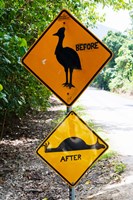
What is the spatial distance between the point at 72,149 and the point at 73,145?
49 mm

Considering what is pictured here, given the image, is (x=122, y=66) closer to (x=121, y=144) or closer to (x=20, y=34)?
(x=121, y=144)

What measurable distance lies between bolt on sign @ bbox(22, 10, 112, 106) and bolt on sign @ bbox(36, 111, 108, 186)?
0.98 ft

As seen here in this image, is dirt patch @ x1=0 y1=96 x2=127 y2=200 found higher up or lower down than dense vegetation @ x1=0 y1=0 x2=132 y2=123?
lower down

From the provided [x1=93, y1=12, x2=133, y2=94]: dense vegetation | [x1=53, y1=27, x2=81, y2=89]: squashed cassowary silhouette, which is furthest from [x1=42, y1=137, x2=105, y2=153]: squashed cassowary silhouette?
[x1=93, y1=12, x2=133, y2=94]: dense vegetation

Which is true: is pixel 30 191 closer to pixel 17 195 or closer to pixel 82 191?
pixel 17 195

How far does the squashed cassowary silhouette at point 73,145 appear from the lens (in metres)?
4.24

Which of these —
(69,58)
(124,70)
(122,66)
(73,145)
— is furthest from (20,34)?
(122,66)

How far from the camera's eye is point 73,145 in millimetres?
4250

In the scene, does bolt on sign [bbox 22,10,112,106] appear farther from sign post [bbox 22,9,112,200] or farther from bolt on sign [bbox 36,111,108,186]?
bolt on sign [bbox 36,111,108,186]

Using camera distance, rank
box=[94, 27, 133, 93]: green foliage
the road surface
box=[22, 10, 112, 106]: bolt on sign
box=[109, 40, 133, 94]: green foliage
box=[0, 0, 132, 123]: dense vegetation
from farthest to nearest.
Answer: box=[94, 27, 133, 93]: green foliage → box=[109, 40, 133, 94]: green foliage → box=[0, 0, 132, 123]: dense vegetation → the road surface → box=[22, 10, 112, 106]: bolt on sign

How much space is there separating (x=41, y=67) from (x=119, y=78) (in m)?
43.0

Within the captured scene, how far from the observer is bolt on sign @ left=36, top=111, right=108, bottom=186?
4230 mm

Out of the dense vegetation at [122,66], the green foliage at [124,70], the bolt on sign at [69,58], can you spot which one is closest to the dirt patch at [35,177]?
the bolt on sign at [69,58]

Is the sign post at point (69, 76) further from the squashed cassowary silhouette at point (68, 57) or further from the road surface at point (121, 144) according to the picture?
the road surface at point (121, 144)
